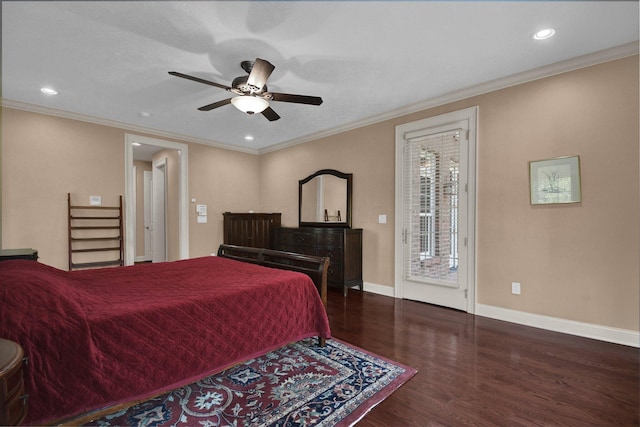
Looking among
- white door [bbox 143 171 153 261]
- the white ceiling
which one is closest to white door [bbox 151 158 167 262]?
white door [bbox 143 171 153 261]

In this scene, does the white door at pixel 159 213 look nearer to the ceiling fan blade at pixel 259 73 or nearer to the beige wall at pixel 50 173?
the beige wall at pixel 50 173

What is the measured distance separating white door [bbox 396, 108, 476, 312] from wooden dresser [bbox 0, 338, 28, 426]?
3620 millimetres

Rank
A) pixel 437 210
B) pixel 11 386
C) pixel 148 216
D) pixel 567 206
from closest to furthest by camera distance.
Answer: pixel 11 386
pixel 567 206
pixel 437 210
pixel 148 216

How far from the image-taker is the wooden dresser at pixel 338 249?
164 inches

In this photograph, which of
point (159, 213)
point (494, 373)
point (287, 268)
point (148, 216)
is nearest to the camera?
point (494, 373)

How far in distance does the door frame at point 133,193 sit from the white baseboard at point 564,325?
4.76 metres

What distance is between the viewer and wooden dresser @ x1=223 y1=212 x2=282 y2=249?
544cm

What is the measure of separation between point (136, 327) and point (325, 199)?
12.1 feet

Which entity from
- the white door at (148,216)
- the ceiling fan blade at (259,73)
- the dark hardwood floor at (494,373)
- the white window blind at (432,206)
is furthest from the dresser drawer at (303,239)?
the white door at (148,216)

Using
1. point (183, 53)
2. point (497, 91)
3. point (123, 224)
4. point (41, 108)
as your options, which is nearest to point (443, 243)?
point (497, 91)

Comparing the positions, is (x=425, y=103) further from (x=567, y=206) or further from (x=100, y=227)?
(x=100, y=227)

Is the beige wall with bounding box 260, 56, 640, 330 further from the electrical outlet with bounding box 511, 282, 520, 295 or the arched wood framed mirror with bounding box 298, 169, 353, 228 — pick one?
the arched wood framed mirror with bounding box 298, 169, 353, 228

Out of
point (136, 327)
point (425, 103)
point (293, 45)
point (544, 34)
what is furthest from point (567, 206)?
point (136, 327)

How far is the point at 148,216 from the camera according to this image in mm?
7043
